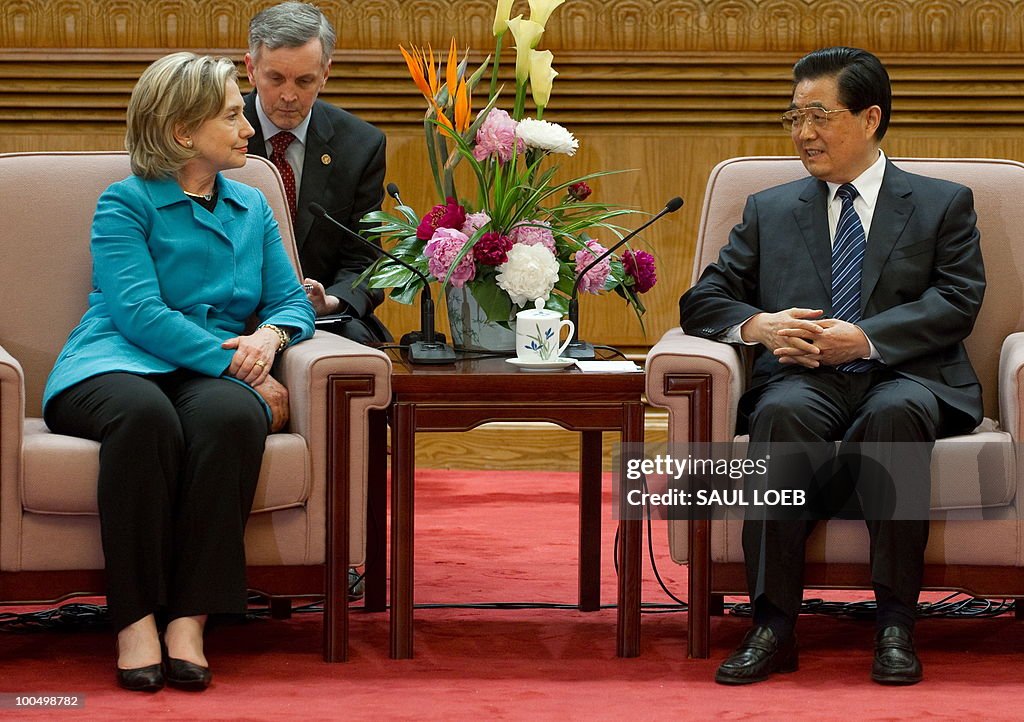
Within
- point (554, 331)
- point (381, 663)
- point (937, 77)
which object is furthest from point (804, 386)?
point (937, 77)

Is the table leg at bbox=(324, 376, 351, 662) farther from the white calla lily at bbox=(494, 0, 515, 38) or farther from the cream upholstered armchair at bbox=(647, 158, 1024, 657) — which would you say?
the white calla lily at bbox=(494, 0, 515, 38)

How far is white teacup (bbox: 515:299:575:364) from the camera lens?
9.30ft

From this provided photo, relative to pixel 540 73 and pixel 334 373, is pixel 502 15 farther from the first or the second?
pixel 334 373

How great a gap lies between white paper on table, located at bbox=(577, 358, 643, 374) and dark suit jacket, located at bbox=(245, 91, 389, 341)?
0.83 m

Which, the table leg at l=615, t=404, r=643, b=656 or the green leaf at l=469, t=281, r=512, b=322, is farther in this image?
the green leaf at l=469, t=281, r=512, b=322

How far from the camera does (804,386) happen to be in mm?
2811

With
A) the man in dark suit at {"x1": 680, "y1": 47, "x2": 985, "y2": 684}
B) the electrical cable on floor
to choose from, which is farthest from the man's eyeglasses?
the electrical cable on floor

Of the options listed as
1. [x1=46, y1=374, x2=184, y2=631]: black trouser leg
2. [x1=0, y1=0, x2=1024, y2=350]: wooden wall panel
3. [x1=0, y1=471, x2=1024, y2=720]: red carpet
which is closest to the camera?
[x1=0, y1=471, x2=1024, y2=720]: red carpet

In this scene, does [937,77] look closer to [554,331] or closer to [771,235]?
[771,235]

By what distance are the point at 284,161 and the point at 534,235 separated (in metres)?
0.92

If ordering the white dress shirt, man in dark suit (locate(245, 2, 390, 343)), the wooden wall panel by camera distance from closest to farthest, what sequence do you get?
man in dark suit (locate(245, 2, 390, 343)) → the white dress shirt → the wooden wall panel

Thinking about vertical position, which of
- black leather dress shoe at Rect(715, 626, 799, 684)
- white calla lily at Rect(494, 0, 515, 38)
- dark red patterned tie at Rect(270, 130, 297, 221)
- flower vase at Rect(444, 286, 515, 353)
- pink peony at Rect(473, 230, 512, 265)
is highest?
white calla lily at Rect(494, 0, 515, 38)

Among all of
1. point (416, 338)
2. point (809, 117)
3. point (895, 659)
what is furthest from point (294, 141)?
point (895, 659)

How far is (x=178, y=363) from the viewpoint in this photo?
2787mm
